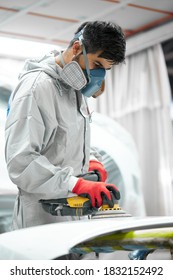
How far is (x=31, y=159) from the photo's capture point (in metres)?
1.80

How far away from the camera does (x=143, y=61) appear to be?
5.07 m

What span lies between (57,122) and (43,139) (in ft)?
0.25

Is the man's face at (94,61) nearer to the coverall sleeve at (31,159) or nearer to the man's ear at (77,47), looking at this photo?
the man's ear at (77,47)

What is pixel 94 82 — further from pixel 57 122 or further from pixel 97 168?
pixel 97 168

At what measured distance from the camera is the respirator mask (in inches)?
76.3

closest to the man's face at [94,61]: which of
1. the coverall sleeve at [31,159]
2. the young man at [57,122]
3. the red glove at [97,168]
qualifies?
the young man at [57,122]

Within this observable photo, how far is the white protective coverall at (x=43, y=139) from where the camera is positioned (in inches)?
71.1

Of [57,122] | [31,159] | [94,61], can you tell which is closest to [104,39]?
[94,61]

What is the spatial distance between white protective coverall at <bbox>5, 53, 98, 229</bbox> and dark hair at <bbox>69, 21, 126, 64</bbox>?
15 cm

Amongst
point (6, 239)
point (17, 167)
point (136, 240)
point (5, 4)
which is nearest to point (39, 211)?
point (17, 167)

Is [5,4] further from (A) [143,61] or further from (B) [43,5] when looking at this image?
(A) [143,61]

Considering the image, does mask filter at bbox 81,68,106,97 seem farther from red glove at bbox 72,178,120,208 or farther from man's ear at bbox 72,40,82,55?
red glove at bbox 72,178,120,208

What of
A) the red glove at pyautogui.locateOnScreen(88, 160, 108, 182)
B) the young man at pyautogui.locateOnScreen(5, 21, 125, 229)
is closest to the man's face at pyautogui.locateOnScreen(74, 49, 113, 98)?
the young man at pyautogui.locateOnScreen(5, 21, 125, 229)
